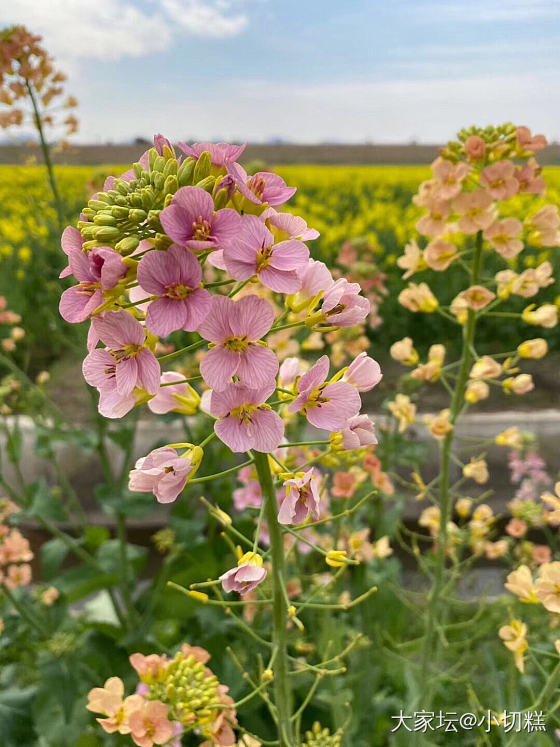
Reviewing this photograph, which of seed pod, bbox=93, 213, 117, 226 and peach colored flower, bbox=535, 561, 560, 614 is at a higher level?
seed pod, bbox=93, 213, 117, 226

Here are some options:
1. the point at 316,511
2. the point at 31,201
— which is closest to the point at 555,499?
the point at 316,511

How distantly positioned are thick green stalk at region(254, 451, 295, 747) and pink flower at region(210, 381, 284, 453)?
0.07 metres

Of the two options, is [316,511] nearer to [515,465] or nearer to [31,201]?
[515,465]

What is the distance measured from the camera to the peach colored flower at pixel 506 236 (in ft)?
3.81

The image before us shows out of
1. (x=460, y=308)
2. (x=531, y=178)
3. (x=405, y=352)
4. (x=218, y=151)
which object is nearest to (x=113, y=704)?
(x=218, y=151)

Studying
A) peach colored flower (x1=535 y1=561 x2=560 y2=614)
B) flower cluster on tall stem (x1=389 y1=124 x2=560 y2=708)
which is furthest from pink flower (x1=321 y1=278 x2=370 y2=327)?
flower cluster on tall stem (x1=389 y1=124 x2=560 y2=708)

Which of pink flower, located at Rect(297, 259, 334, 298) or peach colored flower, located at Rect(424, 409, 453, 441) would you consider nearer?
pink flower, located at Rect(297, 259, 334, 298)

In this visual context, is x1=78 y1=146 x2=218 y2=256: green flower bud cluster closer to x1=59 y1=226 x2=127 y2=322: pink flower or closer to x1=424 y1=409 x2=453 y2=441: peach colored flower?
x1=59 y1=226 x2=127 y2=322: pink flower

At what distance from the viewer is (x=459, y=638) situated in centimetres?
201

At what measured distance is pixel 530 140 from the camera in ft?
3.71

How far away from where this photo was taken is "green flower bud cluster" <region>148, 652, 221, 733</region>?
0.76 metres

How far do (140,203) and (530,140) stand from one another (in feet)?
2.84

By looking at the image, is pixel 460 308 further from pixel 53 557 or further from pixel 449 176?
pixel 53 557

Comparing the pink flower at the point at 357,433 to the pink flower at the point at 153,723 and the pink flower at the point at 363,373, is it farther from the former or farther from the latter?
the pink flower at the point at 153,723
